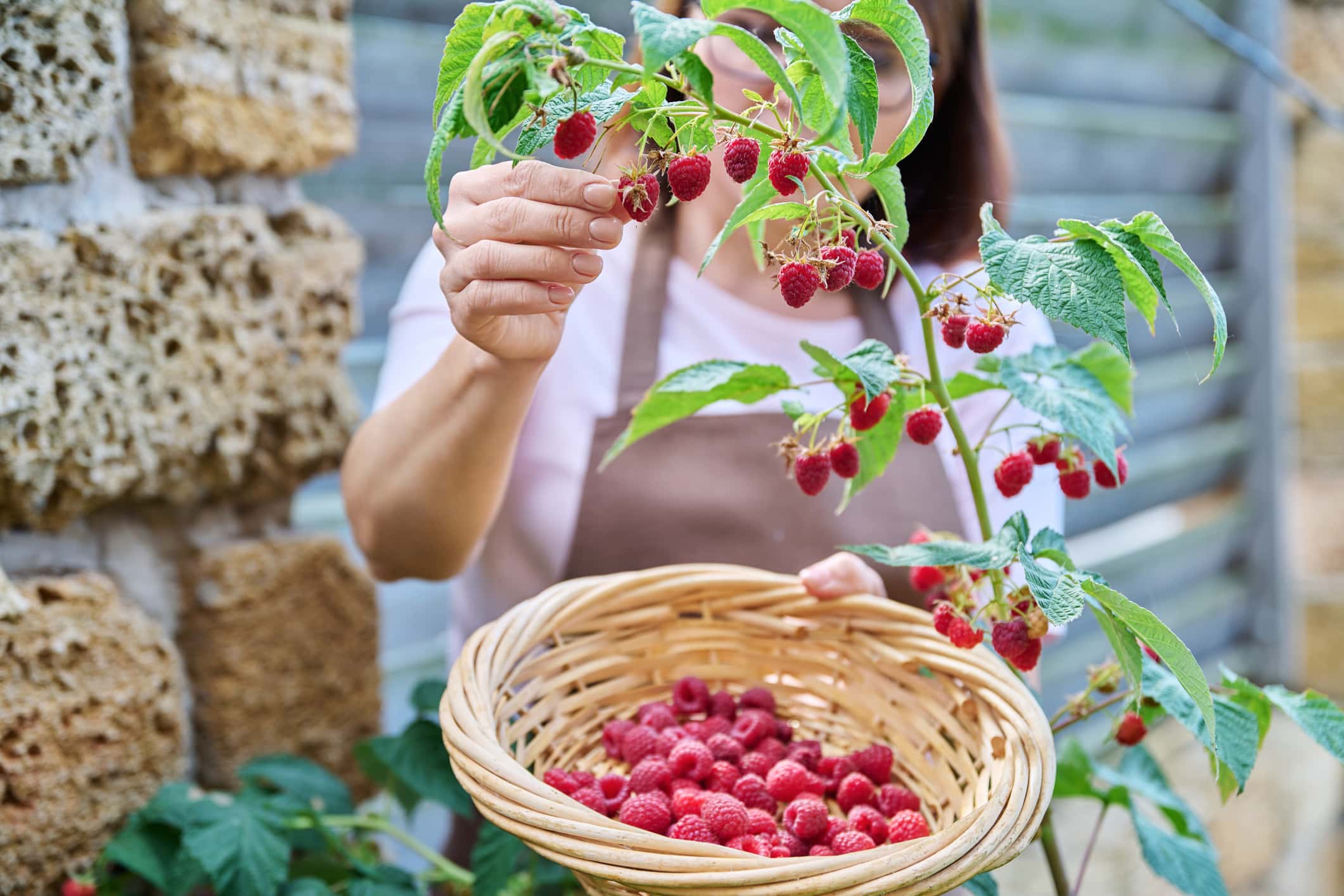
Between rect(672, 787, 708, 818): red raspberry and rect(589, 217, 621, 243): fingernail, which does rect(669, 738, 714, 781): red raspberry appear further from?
rect(589, 217, 621, 243): fingernail

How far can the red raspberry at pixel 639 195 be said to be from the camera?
501 mm

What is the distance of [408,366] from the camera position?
0.90 metres

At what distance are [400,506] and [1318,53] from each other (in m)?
2.64

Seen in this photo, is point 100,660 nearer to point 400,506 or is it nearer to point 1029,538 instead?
point 400,506

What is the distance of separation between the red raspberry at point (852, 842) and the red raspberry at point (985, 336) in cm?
29

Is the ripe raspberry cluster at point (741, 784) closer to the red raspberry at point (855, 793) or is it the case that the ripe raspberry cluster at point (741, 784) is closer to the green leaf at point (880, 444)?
the red raspberry at point (855, 793)

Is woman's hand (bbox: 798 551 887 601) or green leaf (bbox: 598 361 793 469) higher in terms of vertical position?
green leaf (bbox: 598 361 793 469)

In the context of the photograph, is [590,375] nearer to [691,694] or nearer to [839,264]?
[691,694]

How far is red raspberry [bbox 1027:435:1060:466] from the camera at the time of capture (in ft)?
1.99

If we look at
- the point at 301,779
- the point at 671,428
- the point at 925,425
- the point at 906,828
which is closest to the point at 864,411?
the point at 925,425

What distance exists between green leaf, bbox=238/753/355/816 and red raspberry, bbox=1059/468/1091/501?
629mm

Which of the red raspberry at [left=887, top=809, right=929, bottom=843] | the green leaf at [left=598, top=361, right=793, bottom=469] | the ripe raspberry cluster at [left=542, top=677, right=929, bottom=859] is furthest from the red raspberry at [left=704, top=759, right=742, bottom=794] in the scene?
the green leaf at [left=598, top=361, right=793, bottom=469]

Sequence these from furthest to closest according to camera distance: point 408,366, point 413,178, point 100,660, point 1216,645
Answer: point 1216,645, point 413,178, point 408,366, point 100,660

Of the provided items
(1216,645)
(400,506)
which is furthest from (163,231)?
(1216,645)
